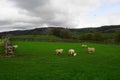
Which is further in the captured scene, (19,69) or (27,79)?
(19,69)

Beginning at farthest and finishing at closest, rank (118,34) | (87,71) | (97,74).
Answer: (118,34), (87,71), (97,74)

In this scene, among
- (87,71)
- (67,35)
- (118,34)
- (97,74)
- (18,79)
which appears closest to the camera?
(18,79)

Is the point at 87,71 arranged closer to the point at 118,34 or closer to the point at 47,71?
the point at 47,71

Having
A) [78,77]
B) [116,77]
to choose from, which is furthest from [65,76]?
[116,77]

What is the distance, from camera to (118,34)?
364ft

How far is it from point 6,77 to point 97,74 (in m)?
6.62

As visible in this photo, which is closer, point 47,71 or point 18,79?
point 18,79

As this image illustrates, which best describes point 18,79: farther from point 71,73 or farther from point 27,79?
point 71,73

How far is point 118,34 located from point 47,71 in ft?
315

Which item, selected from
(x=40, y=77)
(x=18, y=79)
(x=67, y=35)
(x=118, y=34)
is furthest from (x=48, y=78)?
(x=67, y=35)

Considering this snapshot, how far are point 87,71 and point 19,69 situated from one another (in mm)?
5601

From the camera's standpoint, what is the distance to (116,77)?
1708 cm

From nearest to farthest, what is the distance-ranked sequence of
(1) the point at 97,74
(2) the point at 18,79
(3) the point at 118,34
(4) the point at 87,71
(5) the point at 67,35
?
(2) the point at 18,79 < (1) the point at 97,74 < (4) the point at 87,71 < (3) the point at 118,34 < (5) the point at 67,35

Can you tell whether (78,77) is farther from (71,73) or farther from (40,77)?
(40,77)
